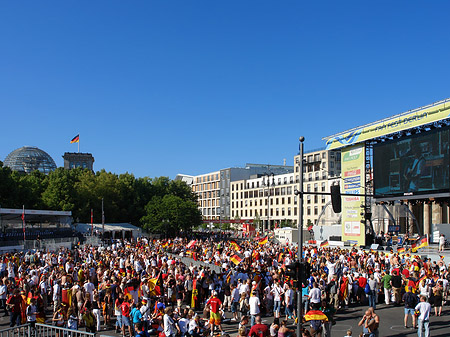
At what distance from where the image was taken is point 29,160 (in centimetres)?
14312

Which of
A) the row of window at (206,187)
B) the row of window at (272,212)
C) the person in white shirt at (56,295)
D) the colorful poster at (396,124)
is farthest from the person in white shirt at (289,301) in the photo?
the row of window at (206,187)

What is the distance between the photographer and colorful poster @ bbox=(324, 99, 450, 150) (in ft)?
110

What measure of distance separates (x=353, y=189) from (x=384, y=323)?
30585 millimetres

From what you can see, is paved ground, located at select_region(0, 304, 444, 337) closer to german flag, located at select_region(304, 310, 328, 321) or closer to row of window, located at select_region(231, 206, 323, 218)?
german flag, located at select_region(304, 310, 328, 321)

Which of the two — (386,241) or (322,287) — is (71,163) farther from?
(322,287)

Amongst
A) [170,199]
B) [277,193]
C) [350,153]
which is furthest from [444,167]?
[277,193]

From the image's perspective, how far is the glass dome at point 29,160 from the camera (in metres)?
142

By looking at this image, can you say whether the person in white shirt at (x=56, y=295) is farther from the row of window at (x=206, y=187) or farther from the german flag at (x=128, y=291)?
the row of window at (x=206, y=187)

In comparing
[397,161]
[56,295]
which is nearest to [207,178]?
[397,161]

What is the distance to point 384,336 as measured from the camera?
1394 cm

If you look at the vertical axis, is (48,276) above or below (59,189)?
below

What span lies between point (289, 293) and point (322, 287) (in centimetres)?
199

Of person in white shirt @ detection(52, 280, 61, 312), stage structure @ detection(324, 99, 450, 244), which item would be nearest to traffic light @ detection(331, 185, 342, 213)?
person in white shirt @ detection(52, 280, 61, 312)

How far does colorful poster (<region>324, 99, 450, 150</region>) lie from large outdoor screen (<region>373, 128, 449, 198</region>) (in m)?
0.98
